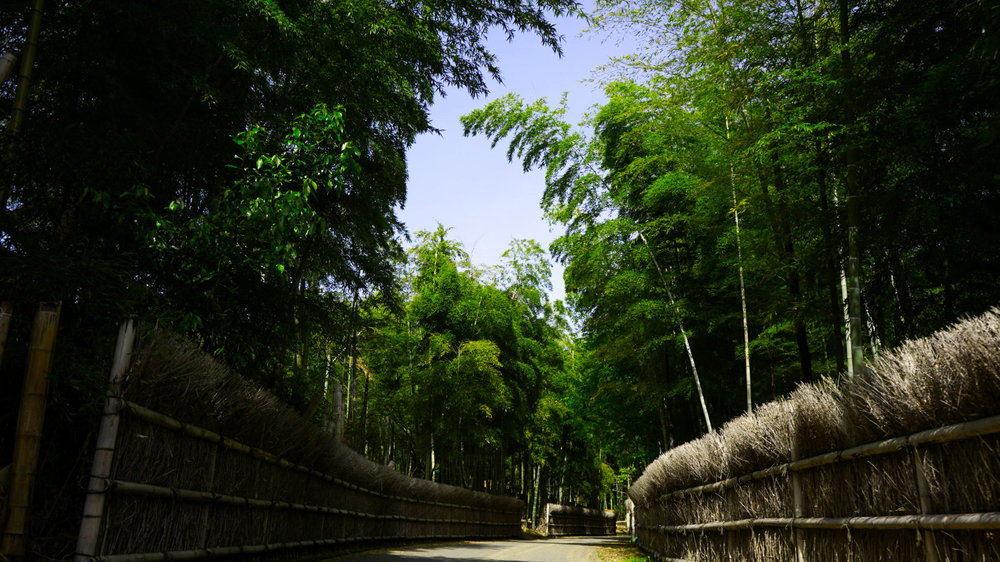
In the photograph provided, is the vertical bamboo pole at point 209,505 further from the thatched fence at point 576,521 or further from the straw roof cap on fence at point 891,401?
the thatched fence at point 576,521

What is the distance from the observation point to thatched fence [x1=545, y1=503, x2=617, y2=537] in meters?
23.8

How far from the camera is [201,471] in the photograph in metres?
4.57

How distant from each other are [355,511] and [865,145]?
7576 millimetres

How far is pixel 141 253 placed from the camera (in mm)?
4363

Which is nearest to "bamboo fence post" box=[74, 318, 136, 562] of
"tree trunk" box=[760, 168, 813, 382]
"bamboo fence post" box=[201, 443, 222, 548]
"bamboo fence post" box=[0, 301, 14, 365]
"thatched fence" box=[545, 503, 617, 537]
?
"bamboo fence post" box=[0, 301, 14, 365]

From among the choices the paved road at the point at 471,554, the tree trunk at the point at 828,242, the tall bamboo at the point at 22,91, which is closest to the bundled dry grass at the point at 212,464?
the paved road at the point at 471,554

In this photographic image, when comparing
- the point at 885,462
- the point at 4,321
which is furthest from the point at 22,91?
the point at 885,462

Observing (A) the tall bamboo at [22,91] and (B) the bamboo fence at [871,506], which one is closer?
(B) the bamboo fence at [871,506]

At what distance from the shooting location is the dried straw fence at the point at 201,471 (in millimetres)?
3588

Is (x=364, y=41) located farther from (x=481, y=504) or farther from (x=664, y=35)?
(x=481, y=504)

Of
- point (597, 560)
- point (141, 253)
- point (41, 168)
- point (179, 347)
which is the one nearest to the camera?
point (41, 168)

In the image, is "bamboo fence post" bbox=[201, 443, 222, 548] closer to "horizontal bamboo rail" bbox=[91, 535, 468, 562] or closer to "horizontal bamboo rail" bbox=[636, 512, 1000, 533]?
"horizontal bamboo rail" bbox=[91, 535, 468, 562]

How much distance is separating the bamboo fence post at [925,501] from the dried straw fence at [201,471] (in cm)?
390

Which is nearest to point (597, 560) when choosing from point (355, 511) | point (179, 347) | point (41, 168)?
point (355, 511)
